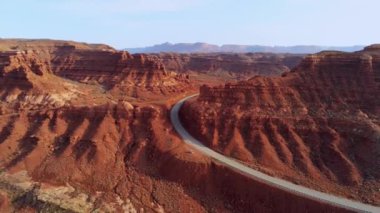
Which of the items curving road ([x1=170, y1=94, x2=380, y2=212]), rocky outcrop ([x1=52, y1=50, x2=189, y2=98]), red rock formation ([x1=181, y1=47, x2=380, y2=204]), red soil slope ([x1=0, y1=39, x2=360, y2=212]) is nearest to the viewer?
curving road ([x1=170, y1=94, x2=380, y2=212])

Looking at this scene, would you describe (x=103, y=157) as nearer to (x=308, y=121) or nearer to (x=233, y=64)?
(x=308, y=121)

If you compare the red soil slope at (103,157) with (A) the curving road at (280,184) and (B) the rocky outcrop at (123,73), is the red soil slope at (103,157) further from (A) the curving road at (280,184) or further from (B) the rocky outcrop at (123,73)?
(B) the rocky outcrop at (123,73)

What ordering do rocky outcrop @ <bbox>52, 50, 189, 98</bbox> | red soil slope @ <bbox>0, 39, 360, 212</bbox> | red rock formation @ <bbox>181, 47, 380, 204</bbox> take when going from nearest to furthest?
red soil slope @ <bbox>0, 39, 360, 212</bbox> → red rock formation @ <bbox>181, 47, 380, 204</bbox> → rocky outcrop @ <bbox>52, 50, 189, 98</bbox>

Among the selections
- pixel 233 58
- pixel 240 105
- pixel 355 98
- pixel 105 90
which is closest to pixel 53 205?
pixel 240 105

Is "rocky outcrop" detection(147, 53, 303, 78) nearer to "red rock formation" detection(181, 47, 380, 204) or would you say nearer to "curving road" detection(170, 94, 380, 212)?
"red rock formation" detection(181, 47, 380, 204)

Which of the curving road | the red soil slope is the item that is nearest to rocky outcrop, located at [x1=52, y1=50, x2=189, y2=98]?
the red soil slope

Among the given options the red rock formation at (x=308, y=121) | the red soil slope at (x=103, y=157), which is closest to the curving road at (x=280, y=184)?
the red soil slope at (x=103, y=157)

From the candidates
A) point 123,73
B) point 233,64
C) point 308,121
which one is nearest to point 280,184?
point 308,121

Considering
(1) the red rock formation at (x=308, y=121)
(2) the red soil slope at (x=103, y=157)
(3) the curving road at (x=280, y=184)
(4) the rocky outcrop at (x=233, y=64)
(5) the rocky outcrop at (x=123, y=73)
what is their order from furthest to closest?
(4) the rocky outcrop at (x=233, y=64), (5) the rocky outcrop at (x=123, y=73), (1) the red rock formation at (x=308, y=121), (2) the red soil slope at (x=103, y=157), (3) the curving road at (x=280, y=184)
